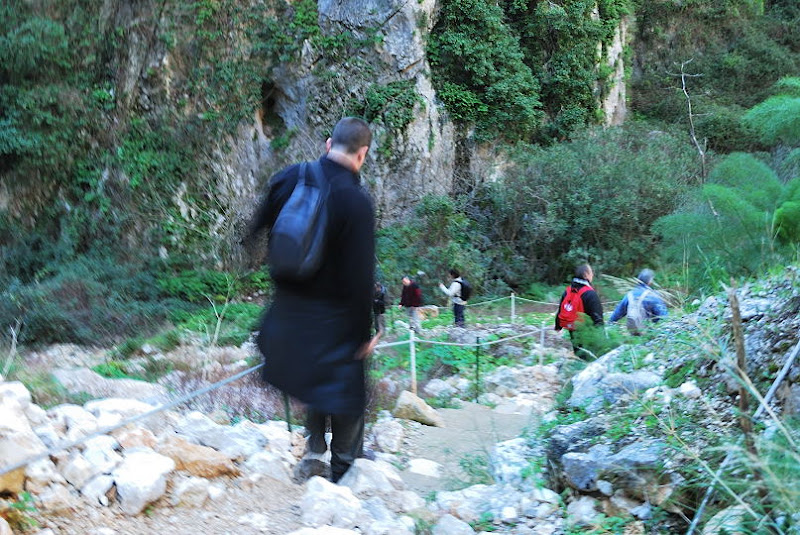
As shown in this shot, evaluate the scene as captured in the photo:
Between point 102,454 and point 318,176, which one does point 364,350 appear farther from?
point 102,454

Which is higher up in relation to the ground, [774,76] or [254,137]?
[774,76]

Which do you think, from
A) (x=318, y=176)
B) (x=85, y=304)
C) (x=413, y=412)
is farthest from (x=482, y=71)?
(x=318, y=176)

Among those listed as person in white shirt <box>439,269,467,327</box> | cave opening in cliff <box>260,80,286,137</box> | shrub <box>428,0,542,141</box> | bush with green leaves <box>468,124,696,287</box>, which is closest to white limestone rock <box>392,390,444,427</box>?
person in white shirt <box>439,269,467,327</box>

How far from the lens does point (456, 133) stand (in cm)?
2020

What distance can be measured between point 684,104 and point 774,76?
4.54 m

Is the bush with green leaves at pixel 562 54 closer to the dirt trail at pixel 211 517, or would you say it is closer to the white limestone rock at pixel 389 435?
the white limestone rock at pixel 389 435

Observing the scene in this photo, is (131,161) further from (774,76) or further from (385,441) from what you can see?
(774,76)

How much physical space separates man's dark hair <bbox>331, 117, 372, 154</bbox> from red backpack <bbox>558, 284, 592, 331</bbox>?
4.66m

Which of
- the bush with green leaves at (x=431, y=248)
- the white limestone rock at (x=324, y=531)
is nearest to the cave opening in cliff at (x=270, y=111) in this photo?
the bush with green leaves at (x=431, y=248)

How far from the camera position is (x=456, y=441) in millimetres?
5125

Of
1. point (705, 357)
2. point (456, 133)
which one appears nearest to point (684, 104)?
point (456, 133)

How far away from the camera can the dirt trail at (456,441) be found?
3979mm

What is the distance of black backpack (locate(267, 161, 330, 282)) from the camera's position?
267cm

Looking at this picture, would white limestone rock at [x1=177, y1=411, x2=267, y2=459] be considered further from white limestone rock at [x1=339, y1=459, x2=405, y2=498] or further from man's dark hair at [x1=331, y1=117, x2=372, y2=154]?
man's dark hair at [x1=331, y1=117, x2=372, y2=154]
